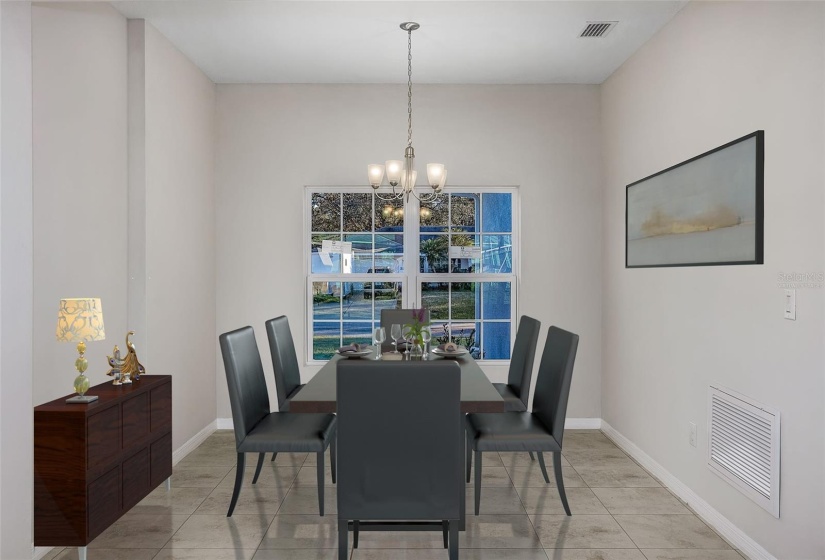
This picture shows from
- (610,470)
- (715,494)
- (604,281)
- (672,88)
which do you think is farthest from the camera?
(604,281)

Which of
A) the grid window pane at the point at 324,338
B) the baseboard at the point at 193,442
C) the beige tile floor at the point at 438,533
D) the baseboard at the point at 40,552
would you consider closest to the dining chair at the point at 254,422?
the beige tile floor at the point at 438,533

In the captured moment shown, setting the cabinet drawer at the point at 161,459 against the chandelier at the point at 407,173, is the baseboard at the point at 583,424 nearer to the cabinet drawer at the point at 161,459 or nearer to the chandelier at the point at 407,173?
the chandelier at the point at 407,173

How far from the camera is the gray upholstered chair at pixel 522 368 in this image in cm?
356

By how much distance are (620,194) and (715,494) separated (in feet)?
7.59

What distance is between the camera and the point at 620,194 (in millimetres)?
4309

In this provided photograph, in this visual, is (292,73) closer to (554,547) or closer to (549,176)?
(549,176)

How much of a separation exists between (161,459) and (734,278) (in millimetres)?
3323

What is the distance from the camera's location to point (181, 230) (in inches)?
159

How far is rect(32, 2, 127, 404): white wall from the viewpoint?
269 centimetres

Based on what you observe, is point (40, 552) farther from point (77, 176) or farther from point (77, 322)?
point (77, 176)

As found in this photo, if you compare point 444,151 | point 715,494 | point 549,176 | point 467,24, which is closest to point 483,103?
point 444,151

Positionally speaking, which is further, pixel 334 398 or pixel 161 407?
pixel 161 407

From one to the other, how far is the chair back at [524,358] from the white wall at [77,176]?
261 centimetres

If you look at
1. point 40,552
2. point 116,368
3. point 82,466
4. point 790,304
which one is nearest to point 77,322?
point 116,368
